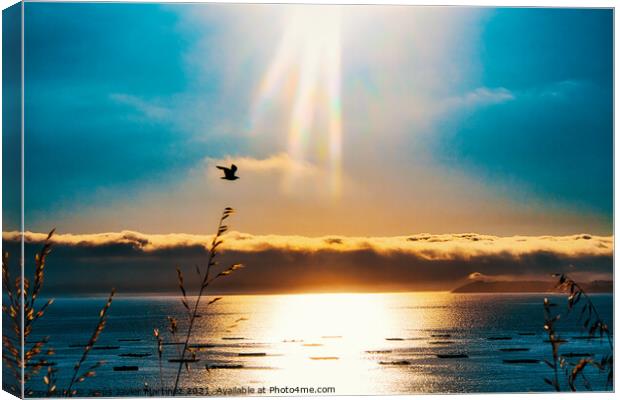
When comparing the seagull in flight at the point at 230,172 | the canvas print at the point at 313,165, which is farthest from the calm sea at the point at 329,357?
the seagull in flight at the point at 230,172

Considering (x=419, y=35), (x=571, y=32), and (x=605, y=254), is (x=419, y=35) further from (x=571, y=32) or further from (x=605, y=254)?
(x=605, y=254)

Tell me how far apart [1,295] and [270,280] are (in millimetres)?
3943

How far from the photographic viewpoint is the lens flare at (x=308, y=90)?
1016 cm

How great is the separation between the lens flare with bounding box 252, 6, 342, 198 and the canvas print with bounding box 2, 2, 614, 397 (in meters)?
0.02

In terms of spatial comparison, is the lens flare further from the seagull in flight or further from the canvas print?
the seagull in flight

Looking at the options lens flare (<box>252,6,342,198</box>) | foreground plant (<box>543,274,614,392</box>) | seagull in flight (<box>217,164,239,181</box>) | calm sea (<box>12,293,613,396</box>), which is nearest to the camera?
foreground plant (<box>543,274,614,392</box>)

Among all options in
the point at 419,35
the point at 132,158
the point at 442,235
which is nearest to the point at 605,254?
the point at 442,235

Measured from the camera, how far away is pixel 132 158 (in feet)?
33.9

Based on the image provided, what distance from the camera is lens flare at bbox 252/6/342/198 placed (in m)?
10.2

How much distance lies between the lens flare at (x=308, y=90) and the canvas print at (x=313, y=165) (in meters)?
0.02

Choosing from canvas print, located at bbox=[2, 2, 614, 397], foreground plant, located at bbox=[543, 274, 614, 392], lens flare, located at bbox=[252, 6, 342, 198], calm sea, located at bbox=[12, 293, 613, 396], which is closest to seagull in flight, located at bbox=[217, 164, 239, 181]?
canvas print, located at bbox=[2, 2, 614, 397]

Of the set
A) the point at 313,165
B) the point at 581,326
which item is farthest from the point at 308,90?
the point at 581,326

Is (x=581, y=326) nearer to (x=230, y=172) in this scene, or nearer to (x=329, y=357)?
(x=329, y=357)

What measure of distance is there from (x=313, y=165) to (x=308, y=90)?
0.81 meters
